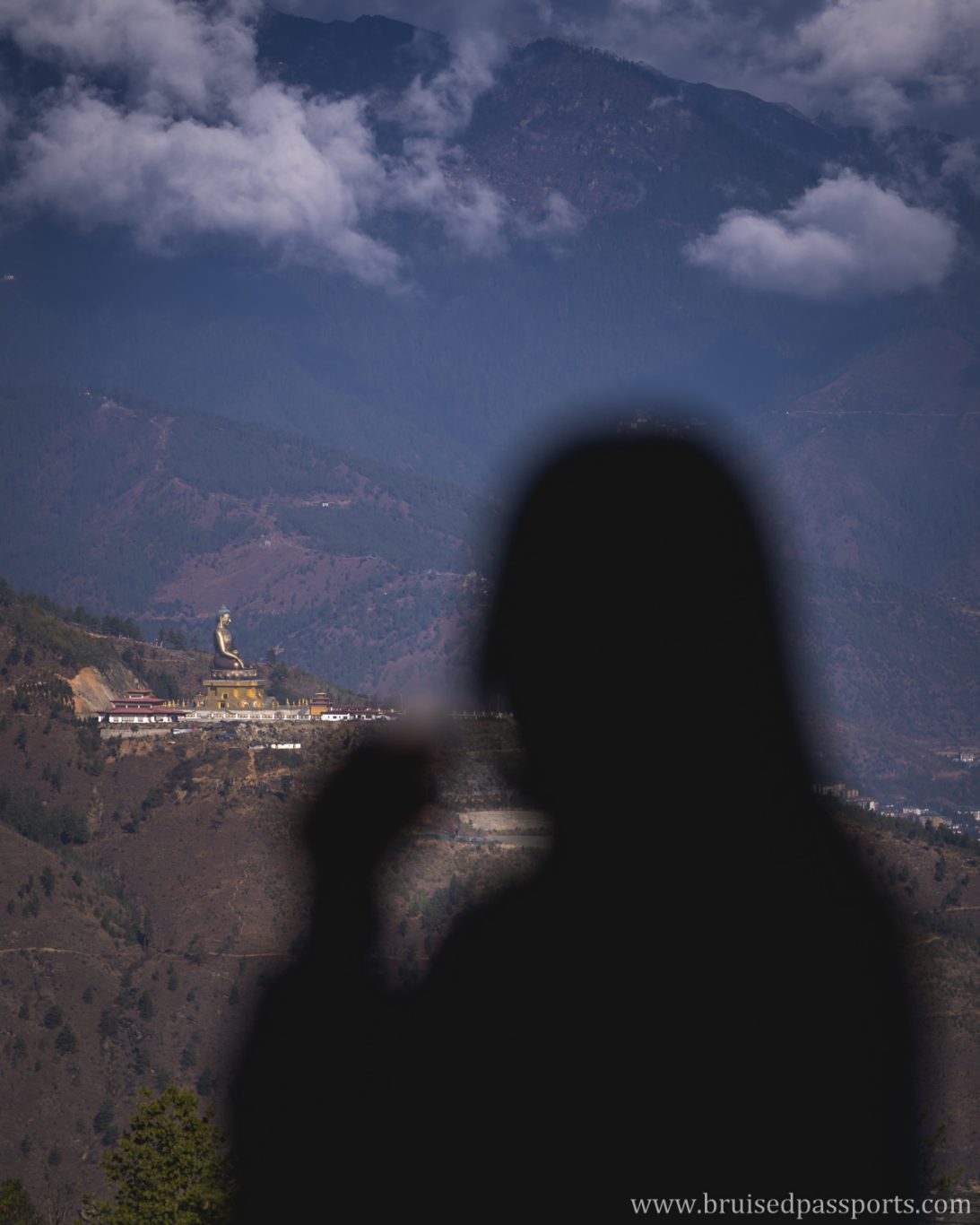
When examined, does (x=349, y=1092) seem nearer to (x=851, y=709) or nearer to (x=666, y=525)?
(x=666, y=525)

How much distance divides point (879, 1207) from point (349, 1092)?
1609 cm

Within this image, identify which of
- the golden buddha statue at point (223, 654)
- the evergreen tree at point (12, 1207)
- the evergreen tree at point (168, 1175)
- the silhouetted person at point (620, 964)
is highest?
the golden buddha statue at point (223, 654)

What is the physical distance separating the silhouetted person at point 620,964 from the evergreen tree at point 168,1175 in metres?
0.93

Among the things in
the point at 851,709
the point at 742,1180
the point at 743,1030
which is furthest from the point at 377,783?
the point at 851,709

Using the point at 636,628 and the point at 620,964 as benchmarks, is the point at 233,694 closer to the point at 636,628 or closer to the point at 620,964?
the point at 636,628

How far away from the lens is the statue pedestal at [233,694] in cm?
10012

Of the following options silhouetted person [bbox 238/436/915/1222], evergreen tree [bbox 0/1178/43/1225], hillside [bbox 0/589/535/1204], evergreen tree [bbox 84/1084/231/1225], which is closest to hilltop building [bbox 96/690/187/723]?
hillside [bbox 0/589/535/1204]

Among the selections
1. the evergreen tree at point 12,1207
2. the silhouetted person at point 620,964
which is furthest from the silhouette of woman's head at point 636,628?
the evergreen tree at point 12,1207

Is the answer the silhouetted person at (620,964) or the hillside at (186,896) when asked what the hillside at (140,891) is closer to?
the hillside at (186,896)

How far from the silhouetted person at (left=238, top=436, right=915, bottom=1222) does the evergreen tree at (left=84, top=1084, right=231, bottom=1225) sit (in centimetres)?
93

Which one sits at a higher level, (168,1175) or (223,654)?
(223,654)

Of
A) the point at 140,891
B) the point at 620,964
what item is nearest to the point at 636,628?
the point at 140,891

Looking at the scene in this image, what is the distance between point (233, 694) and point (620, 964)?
5047 cm

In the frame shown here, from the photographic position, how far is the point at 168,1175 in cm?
4347
